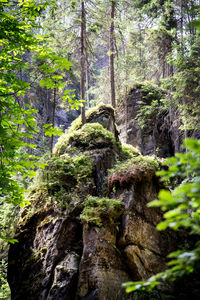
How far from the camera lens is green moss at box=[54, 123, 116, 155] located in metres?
9.98

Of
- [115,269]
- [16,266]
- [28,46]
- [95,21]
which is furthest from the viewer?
[95,21]

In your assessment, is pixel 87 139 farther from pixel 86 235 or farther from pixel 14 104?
pixel 14 104

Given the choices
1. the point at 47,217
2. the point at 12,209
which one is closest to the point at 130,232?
the point at 47,217

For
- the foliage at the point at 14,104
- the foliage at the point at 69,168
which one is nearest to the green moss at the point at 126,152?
the foliage at the point at 69,168

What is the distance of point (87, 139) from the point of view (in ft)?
33.2

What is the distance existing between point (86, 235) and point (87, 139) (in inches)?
178

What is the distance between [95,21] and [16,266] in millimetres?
12373

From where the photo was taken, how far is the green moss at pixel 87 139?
9.98m

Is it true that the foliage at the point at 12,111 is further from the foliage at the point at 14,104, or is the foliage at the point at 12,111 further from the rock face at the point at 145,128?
the rock face at the point at 145,128

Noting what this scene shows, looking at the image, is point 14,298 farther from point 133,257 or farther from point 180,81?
point 180,81

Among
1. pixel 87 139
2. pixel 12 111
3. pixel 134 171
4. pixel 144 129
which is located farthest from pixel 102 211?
pixel 144 129

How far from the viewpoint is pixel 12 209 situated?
924 cm

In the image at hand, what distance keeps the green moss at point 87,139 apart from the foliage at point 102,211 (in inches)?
131

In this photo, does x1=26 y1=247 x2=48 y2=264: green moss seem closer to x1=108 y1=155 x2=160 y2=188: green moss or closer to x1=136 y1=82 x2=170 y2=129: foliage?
x1=108 y1=155 x2=160 y2=188: green moss
